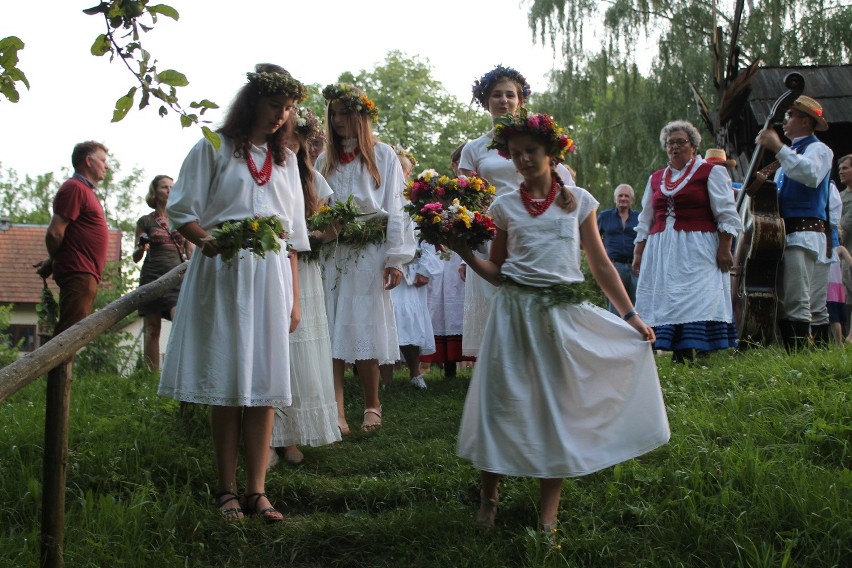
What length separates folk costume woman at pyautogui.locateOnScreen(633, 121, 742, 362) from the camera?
8242 mm

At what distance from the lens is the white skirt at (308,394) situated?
5.63 m

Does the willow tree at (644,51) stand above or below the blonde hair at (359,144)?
above

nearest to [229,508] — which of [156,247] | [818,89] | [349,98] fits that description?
[349,98]

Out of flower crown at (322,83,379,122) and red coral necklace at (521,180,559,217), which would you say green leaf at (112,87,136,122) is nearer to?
red coral necklace at (521,180,559,217)

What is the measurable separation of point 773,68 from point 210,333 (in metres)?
14.7

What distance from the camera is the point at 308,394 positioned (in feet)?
18.6

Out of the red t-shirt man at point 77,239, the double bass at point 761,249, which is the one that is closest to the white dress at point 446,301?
the double bass at point 761,249

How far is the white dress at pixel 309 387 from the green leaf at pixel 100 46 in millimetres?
2652

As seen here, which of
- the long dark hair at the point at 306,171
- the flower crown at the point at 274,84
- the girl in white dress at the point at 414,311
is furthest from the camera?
the girl in white dress at the point at 414,311

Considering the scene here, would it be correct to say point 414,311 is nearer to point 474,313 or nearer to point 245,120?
point 474,313

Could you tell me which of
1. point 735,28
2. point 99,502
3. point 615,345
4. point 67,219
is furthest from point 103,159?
point 735,28

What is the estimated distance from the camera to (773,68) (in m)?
16.8

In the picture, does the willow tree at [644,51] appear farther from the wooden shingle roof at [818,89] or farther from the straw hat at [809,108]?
the straw hat at [809,108]

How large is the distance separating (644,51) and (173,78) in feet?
72.8
